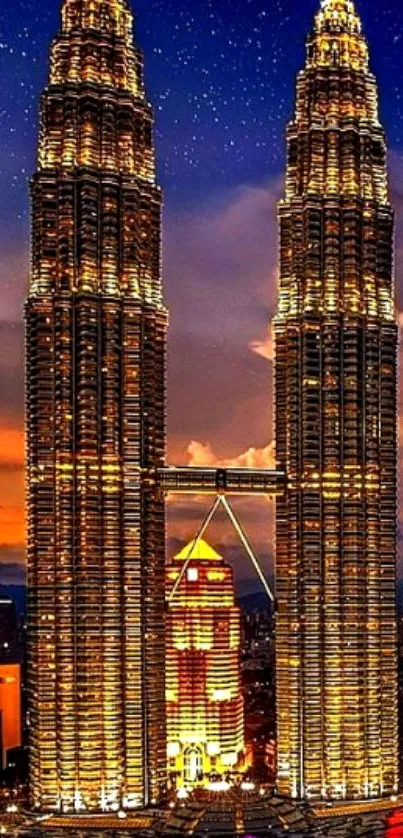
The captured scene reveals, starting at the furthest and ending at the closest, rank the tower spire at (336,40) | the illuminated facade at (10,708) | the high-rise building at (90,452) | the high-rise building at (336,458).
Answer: the illuminated facade at (10,708)
the tower spire at (336,40)
the high-rise building at (336,458)
the high-rise building at (90,452)

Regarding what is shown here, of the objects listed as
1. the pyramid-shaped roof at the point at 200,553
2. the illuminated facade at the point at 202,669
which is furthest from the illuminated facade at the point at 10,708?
the pyramid-shaped roof at the point at 200,553

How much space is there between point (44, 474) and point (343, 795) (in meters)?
6.45

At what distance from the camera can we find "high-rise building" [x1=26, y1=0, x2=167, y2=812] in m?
18.4

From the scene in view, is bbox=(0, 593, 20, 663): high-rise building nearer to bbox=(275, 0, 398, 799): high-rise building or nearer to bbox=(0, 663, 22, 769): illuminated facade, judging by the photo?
bbox=(0, 663, 22, 769): illuminated facade

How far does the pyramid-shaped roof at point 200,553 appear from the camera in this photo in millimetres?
23547

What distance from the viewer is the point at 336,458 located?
19484 mm

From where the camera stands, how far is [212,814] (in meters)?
18.4

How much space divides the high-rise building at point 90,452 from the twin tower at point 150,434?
3 cm

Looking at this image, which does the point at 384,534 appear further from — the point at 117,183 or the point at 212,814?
the point at 117,183

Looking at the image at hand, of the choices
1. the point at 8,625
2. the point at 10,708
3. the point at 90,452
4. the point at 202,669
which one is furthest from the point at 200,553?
the point at 8,625

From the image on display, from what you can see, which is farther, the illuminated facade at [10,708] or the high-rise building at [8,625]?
the high-rise building at [8,625]

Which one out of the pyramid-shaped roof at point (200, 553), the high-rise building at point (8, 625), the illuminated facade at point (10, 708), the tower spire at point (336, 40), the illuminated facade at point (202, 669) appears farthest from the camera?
the high-rise building at point (8, 625)

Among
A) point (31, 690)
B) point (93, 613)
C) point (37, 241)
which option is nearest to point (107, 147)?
point (37, 241)

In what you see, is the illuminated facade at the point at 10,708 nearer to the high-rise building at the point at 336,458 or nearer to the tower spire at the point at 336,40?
the high-rise building at the point at 336,458
